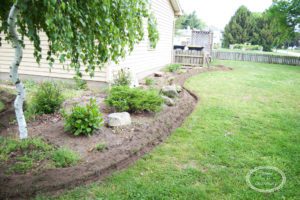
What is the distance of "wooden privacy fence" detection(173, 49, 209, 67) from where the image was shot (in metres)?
14.0

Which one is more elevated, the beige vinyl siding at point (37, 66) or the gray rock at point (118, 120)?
the beige vinyl siding at point (37, 66)

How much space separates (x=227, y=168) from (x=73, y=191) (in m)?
1.95

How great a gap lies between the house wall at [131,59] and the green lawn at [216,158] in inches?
94.2

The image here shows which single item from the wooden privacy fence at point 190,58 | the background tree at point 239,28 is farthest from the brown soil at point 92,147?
the background tree at point 239,28

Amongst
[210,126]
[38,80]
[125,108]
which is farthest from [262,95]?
[38,80]

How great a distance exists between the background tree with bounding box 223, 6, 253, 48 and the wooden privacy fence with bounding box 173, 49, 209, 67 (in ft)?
76.4

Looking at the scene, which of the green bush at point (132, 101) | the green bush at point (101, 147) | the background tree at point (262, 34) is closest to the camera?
the green bush at point (101, 147)

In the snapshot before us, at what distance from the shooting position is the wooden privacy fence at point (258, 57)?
63.8 ft

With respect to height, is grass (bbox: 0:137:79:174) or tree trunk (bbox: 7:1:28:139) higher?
tree trunk (bbox: 7:1:28:139)

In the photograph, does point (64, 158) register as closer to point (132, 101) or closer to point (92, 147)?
point (92, 147)

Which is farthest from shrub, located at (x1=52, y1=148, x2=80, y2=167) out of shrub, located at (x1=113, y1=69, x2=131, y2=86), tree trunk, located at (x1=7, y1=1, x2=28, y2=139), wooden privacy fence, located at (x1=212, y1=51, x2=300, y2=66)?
wooden privacy fence, located at (x1=212, y1=51, x2=300, y2=66)

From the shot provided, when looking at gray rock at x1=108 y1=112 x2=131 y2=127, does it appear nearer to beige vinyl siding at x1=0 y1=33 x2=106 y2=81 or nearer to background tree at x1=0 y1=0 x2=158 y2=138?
background tree at x1=0 y1=0 x2=158 y2=138

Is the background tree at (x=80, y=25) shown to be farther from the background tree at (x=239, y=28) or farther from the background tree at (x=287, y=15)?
the background tree at (x=239, y=28)

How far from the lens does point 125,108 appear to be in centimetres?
472
